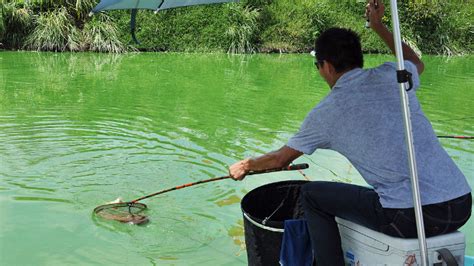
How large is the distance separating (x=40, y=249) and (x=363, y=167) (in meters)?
2.39

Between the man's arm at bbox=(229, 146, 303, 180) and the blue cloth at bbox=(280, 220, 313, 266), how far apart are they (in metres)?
0.26

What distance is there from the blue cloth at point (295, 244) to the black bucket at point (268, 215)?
0.14 feet

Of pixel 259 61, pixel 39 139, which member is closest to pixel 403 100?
pixel 39 139

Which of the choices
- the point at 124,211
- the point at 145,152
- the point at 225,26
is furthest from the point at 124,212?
the point at 225,26

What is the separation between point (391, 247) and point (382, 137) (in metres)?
0.42

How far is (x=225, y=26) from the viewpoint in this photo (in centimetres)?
2108

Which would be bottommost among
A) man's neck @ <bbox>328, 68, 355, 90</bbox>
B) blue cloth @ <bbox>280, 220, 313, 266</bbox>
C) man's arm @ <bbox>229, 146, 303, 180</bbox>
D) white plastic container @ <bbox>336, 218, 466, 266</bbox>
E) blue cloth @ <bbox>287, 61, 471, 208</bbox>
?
blue cloth @ <bbox>280, 220, 313, 266</bbox>

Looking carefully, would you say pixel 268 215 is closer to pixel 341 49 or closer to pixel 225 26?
pixel 341 49

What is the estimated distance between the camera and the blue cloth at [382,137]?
2.05 metres

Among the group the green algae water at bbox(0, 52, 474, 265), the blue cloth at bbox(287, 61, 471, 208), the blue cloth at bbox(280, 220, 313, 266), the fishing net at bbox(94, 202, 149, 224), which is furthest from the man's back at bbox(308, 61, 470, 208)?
the fishing net at bbox(94, 202, 149, 224)

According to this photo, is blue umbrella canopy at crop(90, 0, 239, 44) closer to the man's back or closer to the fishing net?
the fishing net

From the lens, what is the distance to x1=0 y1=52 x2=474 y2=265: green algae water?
373 cm

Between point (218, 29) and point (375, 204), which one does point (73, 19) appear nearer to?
point (218, 29)

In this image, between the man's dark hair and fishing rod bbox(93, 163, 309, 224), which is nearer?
the man's dark hair
